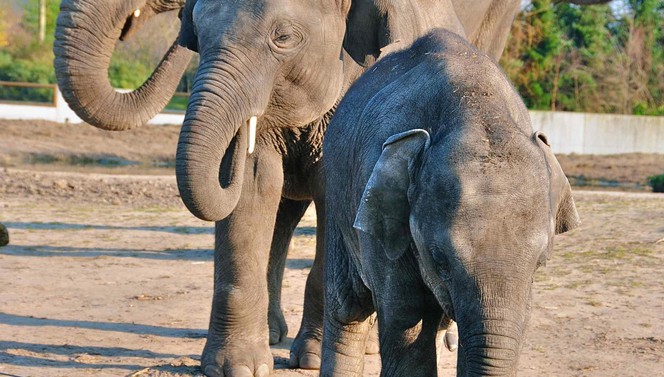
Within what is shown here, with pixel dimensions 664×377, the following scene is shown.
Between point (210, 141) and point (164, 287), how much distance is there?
3.60 metres

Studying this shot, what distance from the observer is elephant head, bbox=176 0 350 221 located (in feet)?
19.1

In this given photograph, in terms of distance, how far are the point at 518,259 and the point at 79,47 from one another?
3.59 metres

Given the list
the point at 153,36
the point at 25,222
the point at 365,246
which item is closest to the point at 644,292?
the point at 365,246

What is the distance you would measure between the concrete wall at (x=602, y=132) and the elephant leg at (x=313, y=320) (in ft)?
86.2

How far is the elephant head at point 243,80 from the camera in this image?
230 inches

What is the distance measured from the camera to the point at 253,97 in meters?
6.19

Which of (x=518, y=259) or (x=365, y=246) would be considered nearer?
(x=518, y=259)

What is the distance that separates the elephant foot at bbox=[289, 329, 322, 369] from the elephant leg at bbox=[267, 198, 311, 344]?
62 centimetres

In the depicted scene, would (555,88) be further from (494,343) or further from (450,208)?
(494,343)

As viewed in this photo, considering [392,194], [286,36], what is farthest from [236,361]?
[392,194]

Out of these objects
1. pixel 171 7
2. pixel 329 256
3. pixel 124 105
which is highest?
pixel 171 7

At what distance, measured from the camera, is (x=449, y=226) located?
4031 mm

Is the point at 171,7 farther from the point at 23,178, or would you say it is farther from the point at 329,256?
the point at 23,178

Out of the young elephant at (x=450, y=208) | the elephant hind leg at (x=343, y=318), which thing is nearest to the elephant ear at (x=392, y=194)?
the young elephant at (x=450, y=208)
